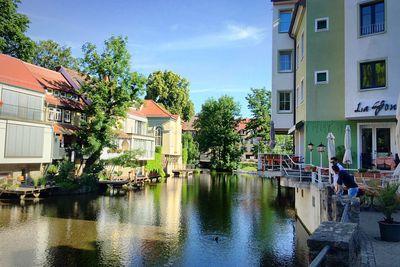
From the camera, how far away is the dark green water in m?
15.0

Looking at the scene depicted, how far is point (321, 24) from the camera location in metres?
19.8

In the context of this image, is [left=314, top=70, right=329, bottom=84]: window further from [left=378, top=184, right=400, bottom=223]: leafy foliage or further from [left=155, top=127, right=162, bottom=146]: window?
[left=155, top=127, right=162, bottom=146]: window

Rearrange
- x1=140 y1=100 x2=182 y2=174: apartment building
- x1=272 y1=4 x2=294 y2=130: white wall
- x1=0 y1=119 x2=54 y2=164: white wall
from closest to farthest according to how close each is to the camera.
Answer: x1=272 y1=4 x2=294 y2=130: white wall → x1=0 y1=119 x2=54 y2=164: white wall → x1=140 y1=100 x2=182 y2=174: apartment building

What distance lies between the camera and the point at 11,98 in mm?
30500

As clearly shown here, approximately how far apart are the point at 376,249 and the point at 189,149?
62.3 meters

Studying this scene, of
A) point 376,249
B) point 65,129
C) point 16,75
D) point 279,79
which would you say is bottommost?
point 376,249

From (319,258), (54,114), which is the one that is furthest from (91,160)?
(319,258)

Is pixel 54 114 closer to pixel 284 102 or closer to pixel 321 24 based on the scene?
pixel 284 102

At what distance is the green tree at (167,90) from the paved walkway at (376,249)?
60229 millimetres

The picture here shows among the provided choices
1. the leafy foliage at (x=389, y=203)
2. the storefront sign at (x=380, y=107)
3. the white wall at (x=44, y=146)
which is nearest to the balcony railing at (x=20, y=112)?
the white wall at (x=44, y=146)

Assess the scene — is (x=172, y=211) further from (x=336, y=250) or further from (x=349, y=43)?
(x=336, y=250)

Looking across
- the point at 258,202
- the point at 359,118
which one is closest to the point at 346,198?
the point at 359,118

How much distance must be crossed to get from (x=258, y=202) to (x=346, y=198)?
73.7 ft

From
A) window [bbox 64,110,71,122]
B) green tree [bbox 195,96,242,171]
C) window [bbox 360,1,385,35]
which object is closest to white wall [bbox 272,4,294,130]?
window [bbox 360,1,385,35]
